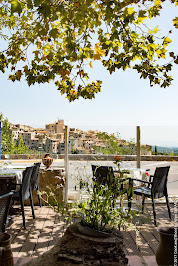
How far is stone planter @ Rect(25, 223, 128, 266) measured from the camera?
1.23 meters

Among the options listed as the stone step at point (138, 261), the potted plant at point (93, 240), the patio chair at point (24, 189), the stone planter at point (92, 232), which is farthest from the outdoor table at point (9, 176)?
the stone planter at point (92, 232)

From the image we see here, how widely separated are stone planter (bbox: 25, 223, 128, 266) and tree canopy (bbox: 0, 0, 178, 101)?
176 centimetres

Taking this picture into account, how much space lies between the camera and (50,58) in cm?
410

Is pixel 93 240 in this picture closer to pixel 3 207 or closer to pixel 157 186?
pixel 3 207

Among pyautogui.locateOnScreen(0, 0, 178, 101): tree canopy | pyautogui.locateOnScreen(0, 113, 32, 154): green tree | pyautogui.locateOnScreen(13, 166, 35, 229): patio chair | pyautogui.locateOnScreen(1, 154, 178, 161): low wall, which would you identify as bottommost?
pyautogui.locateOnScreen(13, 166, 35, 229): patio chair

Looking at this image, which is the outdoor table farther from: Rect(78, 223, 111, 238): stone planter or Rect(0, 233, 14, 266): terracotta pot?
Rect(0, 233, 14, 266): terracotta pot

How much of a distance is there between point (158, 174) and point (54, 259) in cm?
335

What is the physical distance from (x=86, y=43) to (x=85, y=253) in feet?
9.44

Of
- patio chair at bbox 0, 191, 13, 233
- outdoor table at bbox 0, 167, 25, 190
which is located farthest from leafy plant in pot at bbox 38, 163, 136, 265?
outdoor table at bbox 0, 167, 25, 190

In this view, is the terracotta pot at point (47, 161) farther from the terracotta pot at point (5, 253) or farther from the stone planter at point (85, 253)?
the terracotta pot at point (5, 253)

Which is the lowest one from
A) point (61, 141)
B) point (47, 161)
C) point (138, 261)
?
point (138, 261)

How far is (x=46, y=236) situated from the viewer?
12.5ft

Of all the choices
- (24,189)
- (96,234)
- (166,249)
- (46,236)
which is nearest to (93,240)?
(96,234)

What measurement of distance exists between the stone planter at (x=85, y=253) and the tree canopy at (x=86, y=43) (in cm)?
176
